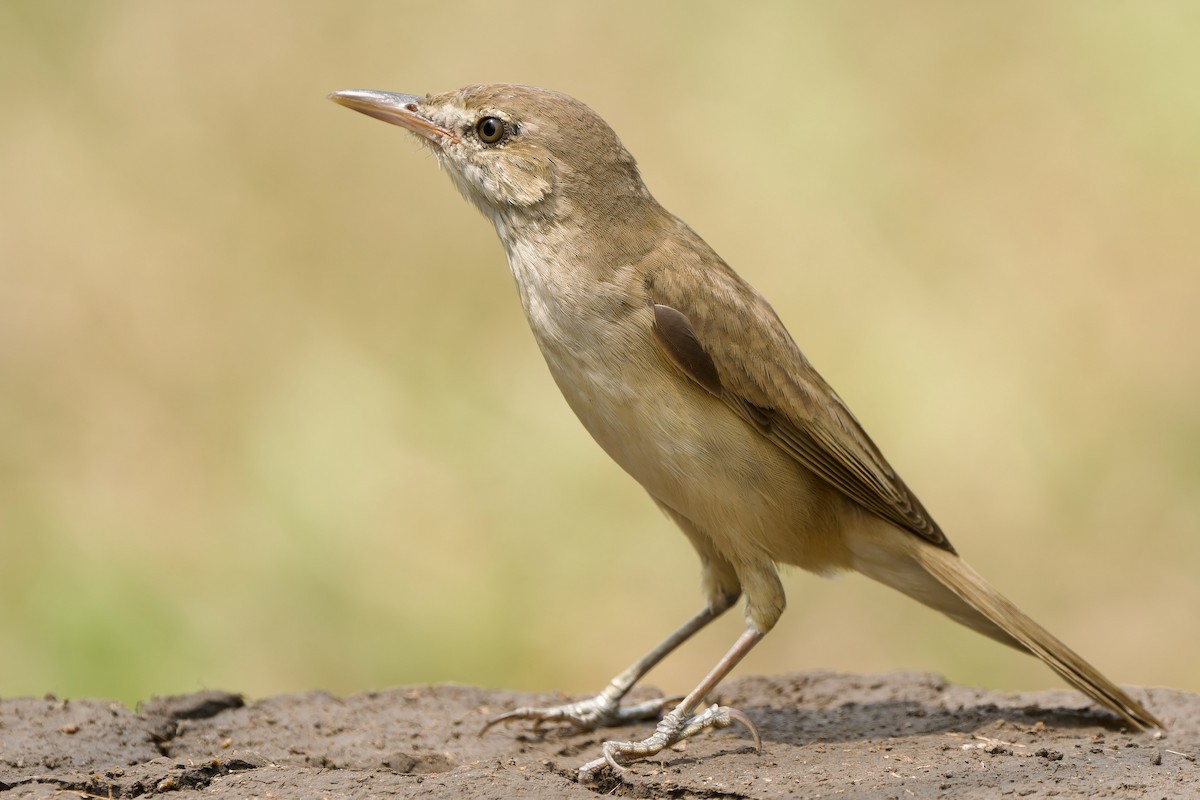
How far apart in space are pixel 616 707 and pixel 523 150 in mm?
2193

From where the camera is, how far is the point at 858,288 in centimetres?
1026

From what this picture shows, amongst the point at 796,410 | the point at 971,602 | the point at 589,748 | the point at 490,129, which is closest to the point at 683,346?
the point at 796,410

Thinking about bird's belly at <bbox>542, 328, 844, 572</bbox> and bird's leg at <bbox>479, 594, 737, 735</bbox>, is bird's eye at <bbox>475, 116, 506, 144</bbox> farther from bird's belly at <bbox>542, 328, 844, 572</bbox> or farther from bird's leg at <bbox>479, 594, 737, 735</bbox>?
bird's leg at <bbox>479, 594, 737, 735</bbox>

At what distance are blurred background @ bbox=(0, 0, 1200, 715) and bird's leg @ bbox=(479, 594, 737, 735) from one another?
2.46 m

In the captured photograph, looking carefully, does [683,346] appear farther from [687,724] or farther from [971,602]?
[971,602]

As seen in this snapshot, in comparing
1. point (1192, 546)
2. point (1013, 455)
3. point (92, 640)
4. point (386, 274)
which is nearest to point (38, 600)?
point (92, 640)

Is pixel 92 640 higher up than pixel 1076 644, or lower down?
higher up

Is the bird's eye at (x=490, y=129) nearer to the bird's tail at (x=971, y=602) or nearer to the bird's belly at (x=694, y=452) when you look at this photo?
Result: the bird's belly at (x=694, y=452)

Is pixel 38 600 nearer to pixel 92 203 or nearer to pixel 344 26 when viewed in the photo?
pixel 92 203

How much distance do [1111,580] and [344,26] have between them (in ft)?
22.1

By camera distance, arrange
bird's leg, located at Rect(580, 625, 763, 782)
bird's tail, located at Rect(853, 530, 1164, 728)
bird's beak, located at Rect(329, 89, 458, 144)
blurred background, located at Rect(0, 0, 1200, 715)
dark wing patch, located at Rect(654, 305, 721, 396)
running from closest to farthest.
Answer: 1. bird's leg, located at Rect(580, 625, 763, 782)
2. dark wing patch, located at Rect(654, 305, 721, 396)
3. bird's tail, located at Rect(853, 530, 1164, 728)
4. bird's beak, located at Rect(329, 89, 458, 144)
5. blurred background, located at Rect(0, 0, 1200, 715)

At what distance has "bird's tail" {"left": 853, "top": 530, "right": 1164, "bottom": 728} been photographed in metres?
5.51

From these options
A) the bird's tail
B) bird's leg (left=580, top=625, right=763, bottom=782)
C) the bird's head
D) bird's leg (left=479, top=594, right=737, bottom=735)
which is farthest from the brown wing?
bird's leg (left=479, top=594, right=737, bottom=735)

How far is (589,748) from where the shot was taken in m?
5.77
